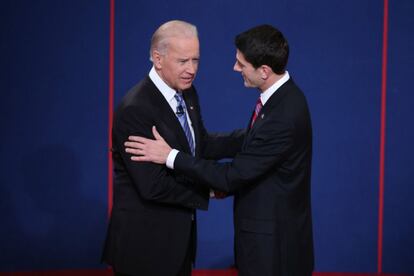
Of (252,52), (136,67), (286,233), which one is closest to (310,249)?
(286,233)

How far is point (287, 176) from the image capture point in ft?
7.63

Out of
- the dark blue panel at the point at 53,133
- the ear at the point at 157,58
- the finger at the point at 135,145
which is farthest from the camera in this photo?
the dark blue panel at the point at 53,133

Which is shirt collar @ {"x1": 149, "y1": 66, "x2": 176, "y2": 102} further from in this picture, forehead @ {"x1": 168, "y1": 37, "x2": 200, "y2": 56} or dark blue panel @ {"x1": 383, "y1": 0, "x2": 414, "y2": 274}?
dark blue panel @ {"x1": 383, "y1": 0, "x2": 414, "y2": 274}

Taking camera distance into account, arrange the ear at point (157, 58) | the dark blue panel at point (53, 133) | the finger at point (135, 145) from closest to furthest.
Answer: the finger at point (135, 145), the ear at point (157, 58), the dark blue panel at point (53, 133)

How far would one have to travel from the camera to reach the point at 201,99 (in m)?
3.72

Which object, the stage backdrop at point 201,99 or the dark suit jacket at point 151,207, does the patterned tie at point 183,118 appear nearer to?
the dark suit jacket at point 151,207

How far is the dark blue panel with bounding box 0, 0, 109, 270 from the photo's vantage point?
11.9 ft

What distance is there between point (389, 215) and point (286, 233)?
1.67 metres

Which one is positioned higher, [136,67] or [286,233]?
[136,67]

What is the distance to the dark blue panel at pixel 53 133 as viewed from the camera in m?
3.62

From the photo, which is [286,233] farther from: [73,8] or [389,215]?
[73,8]

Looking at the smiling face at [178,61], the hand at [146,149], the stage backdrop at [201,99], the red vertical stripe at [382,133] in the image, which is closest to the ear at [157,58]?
the smiling face at [178,61]

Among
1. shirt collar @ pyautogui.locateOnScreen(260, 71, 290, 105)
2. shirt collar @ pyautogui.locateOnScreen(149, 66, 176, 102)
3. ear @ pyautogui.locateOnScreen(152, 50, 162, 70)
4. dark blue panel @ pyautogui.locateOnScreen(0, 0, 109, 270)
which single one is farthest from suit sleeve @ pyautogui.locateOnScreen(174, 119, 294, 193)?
dark blue panel @ pyautogui.locateOnScreen(0, 0, 109, 270)

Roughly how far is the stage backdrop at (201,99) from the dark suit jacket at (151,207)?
1.41 meters
